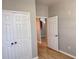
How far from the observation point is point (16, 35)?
3.66 metres

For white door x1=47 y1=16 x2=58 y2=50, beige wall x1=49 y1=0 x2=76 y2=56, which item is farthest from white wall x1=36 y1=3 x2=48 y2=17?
beige wall x1=49 y1=0 x2=76 y2=56

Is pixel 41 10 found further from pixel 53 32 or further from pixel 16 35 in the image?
pixel 16 35

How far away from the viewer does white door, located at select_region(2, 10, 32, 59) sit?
3370mm

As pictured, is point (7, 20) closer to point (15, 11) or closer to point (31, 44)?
point (15, 11)

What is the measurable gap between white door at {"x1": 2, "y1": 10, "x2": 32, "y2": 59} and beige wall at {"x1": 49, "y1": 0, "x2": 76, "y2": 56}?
2.05 meters

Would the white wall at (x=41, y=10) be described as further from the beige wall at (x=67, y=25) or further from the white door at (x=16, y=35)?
the white door at (x=16, y=35)

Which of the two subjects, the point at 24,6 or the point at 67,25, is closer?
the point at 24,6

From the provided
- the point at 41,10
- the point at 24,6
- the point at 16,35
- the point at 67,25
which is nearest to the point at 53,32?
the point at 67,25

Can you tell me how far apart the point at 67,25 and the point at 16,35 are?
8.87 ft

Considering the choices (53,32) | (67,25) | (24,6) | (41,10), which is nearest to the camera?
(24,6)

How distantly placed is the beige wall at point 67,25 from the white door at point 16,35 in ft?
6.74

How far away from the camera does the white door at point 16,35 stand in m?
3.37

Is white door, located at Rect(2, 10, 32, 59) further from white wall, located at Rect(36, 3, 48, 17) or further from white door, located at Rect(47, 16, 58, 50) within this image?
white wall, located at Rect(36, 3, 48, 17)

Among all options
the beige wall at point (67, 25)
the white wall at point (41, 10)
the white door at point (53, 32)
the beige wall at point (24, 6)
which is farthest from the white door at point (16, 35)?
the white wall at point (41, 10)
